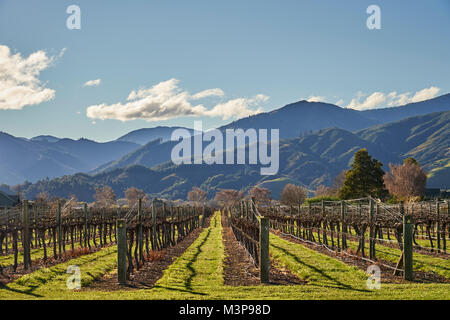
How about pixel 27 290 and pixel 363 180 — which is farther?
pixel 363 180

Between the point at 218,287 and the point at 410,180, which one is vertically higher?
the point at 410,180

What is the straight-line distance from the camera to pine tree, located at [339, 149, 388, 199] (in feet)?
194

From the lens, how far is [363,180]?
195 ft

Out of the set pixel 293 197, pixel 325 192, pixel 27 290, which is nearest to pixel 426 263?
pixel 27 290


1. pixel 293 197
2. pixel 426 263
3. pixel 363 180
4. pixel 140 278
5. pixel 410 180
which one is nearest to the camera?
pixel 140 278

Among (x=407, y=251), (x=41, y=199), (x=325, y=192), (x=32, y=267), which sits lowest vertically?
(x=325, y=192)

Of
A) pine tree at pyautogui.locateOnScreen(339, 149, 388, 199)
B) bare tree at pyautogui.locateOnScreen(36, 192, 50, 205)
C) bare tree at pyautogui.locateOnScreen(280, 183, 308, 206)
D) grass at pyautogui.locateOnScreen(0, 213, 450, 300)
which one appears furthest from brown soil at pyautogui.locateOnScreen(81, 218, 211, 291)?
bare tree at pyautogui.locateOnScreen(280, 183, 308, 206)

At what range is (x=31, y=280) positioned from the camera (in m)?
12.0

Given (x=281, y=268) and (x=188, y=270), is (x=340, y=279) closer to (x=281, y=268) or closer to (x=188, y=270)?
(x=281, y=268)

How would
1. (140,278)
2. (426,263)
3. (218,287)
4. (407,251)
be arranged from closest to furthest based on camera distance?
(218,287) < (407,251) < (140,278) < (426,263)

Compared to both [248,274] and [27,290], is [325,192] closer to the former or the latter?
[248,274]
